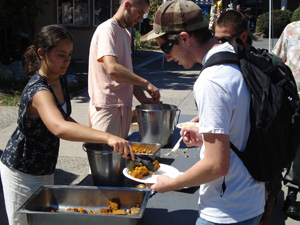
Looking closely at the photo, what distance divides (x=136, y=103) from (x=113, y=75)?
5143mm

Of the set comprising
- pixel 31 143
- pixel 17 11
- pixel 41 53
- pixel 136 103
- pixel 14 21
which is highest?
pixel 17 11

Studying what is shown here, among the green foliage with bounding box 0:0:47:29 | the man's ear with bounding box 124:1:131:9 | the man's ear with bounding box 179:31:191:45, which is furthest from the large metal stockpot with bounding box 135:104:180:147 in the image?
the green foliage with bounding box 0:0:47:29

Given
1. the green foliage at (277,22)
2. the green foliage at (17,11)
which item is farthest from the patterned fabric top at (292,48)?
the green foliage at (277,22)

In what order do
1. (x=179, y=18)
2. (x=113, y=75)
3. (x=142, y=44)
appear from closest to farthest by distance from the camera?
(x=179, y=18)
(x=113, y=75)
(x=142, y=44)

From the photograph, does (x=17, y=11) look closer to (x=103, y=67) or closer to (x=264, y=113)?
(x=103, y=67)

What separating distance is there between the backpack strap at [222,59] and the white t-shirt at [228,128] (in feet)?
0.06

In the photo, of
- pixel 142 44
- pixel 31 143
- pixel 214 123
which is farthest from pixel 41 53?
pixel 142 44

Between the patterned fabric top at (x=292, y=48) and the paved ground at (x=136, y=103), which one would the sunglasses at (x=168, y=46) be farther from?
the paved ground at (x=136, y=103)

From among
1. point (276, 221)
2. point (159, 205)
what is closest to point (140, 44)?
point (276, 221)

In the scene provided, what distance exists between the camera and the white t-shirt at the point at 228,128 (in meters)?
1.25

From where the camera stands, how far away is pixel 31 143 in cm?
203

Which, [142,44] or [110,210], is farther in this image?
[142,44]

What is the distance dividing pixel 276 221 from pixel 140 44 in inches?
645

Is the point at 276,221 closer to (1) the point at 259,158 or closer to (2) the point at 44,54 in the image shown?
(1) the point at 259,158
